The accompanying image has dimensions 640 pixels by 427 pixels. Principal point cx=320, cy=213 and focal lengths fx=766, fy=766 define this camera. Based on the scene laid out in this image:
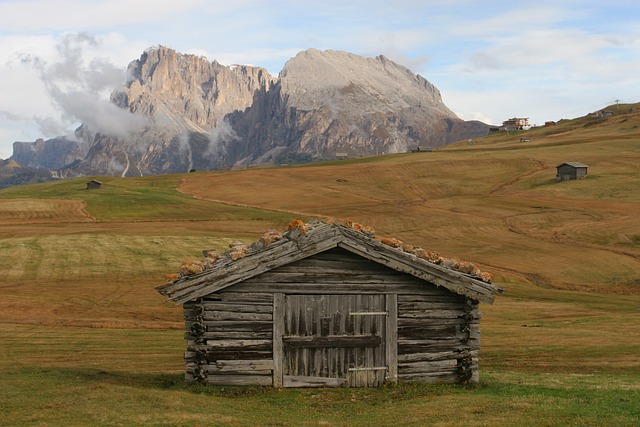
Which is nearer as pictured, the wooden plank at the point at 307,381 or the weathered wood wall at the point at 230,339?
the weathered wood wall at the point at 230,339

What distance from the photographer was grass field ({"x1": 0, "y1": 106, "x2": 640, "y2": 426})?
1719 centimetres

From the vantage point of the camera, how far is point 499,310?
134ft

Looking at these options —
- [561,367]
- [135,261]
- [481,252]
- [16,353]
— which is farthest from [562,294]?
[16,353]

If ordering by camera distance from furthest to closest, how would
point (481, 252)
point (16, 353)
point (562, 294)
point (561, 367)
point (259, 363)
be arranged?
point (481, 252)
point (562, 294)
point (16, 353)
point (561, 367)
point (259, 363)

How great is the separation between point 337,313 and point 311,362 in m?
1.43

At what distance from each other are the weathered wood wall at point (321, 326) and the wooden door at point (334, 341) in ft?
0.38

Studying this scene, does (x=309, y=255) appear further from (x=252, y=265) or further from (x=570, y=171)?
(x=570, y=171)

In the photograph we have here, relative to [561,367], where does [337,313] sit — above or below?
above

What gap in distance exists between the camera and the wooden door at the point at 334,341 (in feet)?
65.0

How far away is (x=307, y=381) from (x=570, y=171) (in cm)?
9203

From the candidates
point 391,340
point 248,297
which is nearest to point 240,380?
point 248,297

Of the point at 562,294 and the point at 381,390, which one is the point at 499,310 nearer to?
the point at 562,294

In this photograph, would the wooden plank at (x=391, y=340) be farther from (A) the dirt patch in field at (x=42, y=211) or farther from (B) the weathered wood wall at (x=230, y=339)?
(A) the dirt patch in field at (x=42, y=211)

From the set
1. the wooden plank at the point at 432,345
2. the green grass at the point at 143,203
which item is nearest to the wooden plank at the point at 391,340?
the wooden plank at the point at 432,345
